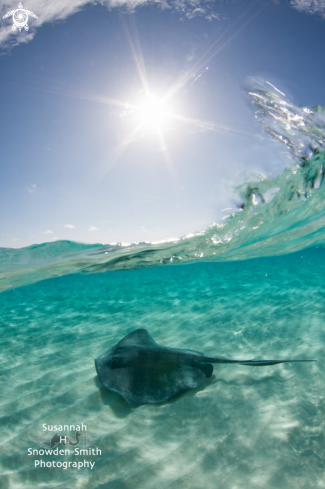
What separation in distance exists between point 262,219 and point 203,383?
9.13 metres

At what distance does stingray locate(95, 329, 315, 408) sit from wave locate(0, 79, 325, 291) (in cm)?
706

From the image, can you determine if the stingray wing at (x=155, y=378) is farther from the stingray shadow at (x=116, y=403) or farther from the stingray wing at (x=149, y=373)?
the stingray shadow at (x=116, y=403)

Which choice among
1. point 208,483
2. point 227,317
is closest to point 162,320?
point 227,317

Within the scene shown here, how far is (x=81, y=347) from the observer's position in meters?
6.23

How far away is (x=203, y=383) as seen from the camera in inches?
150

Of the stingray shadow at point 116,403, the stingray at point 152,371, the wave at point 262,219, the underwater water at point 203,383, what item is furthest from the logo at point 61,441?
the wave at point 262,219

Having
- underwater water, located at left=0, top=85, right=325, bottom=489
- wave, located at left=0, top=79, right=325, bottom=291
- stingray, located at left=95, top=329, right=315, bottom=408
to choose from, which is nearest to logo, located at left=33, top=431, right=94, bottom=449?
underwater water, located at left=0, top=85, right=325, bottom=489

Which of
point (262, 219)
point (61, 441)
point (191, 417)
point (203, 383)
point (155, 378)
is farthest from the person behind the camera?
point (262, 219)

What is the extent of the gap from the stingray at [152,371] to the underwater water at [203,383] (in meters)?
0.22

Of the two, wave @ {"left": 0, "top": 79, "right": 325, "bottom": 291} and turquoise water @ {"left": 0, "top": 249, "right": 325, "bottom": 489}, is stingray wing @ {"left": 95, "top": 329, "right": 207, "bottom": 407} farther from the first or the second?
wave @ {"left": 0, "top": 79, "right": 325, "bottom": 291}

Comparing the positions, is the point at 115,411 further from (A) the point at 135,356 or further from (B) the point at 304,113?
(B) the point at 304,113

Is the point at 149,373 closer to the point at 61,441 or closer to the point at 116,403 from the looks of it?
the point at 116,403

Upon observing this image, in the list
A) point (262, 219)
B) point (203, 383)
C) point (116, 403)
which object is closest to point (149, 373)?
point (116, 403)

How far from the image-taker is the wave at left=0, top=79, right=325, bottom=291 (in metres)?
7.74
